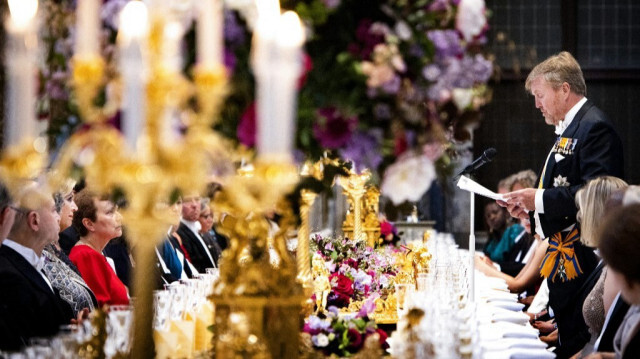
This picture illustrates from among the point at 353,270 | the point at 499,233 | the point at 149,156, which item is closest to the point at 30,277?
the point at 353,270

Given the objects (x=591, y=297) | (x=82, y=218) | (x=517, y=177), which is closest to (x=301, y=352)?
(x=591, y=297)

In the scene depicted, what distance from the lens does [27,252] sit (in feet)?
12.0

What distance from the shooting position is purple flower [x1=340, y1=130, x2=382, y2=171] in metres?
2.49

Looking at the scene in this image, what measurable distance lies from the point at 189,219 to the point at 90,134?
510 centimetres

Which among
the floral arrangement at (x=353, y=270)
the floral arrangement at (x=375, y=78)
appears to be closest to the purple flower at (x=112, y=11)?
the floral arrangement at (x=375, y=78)

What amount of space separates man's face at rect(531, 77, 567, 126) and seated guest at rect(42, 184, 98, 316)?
2.49 m

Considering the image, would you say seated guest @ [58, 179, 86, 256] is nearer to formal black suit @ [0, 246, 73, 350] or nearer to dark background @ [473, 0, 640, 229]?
formal black suit @ [0, 246, 73, 350]

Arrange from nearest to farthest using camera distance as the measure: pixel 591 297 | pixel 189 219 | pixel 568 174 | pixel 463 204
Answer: pixel 591 297 < pixel 568 174 < pixel 189 219 < pixel 463 204

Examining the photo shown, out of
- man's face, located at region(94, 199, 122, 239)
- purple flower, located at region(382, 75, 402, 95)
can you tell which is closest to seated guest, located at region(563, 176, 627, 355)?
purple flower, located at region(382, 75, 402, 95)

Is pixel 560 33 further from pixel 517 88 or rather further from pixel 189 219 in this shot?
pixel 189 219

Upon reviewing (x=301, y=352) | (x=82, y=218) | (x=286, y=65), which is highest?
(x=286, y=65)

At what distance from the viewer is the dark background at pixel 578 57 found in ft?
41.4

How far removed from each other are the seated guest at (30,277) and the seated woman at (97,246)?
2.45 feet

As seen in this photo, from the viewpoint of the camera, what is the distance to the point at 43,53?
2512mm
